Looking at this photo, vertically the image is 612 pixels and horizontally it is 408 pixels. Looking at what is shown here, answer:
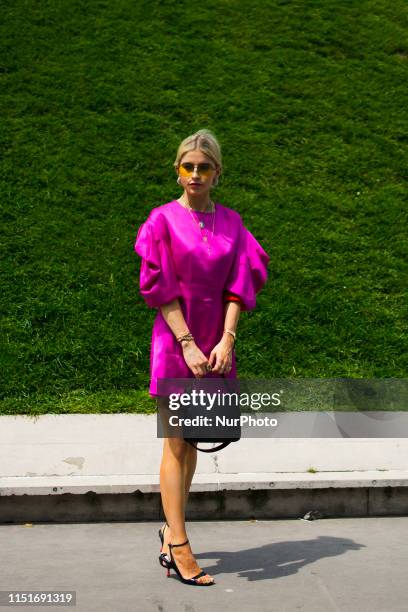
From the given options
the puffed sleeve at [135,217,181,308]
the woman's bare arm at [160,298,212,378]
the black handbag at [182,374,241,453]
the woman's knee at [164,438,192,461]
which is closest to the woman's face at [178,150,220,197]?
the puffed sleeve at [135,217,181,308]

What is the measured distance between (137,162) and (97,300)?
107 inches

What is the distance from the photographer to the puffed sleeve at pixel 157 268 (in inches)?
178

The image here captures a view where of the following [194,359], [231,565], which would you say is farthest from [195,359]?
[231,565]

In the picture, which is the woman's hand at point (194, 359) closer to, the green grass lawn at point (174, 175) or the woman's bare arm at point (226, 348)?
the woman's bare arm at point (226, 348)

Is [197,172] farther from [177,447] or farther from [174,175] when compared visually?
[174,175]

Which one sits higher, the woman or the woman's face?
the woman's face

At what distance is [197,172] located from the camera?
462 centimetres

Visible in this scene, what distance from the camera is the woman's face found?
4.62 m

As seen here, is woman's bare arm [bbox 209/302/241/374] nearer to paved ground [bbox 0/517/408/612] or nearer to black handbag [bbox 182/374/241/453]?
black handbag [bbox 182/374/241/453]

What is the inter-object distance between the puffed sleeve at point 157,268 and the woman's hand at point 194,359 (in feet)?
0.75

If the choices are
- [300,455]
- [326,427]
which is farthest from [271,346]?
[300,455]

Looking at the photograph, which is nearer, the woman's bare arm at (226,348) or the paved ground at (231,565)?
the paved ground at (231,565)

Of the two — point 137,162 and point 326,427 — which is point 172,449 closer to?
point 326,427

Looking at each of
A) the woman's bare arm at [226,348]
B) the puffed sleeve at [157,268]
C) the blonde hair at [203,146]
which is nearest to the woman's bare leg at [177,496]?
the woman's bare arm at [226,348]
